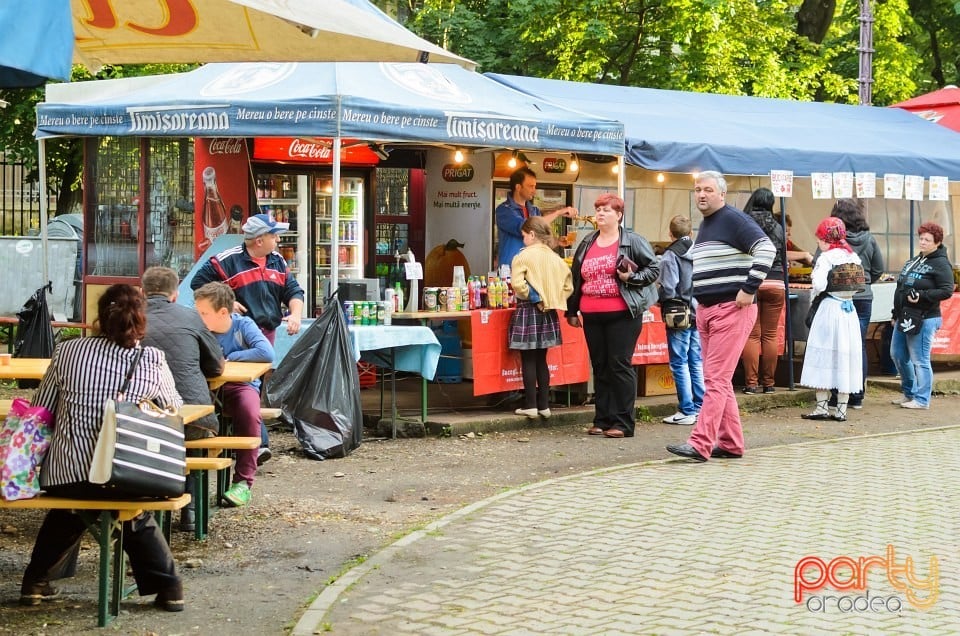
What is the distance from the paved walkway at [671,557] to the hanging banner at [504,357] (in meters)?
2.33

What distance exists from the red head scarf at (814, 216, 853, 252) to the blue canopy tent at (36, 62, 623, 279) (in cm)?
200

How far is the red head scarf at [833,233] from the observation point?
39.5 ft

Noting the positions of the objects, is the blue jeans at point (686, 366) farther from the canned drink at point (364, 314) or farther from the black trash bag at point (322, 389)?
the black trash bag at point (322, 389)

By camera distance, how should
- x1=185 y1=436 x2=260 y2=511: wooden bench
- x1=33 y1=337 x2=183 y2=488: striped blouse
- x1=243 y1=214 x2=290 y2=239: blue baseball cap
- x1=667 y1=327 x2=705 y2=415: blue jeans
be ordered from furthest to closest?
x1=667 y1=327 x2=705 y2=415: blue jeans
x1=243 y1=214 x2=290 y2=239: blue baseball cap
x1=185 y1=436 x2=260 y2=511: wooden bench
x1=33 y1=337 x2=183 y2=488: striped blouse

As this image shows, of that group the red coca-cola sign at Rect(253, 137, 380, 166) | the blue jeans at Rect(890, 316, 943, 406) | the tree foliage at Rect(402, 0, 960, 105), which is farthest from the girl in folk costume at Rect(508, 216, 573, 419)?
the tree foliage at Rect(402, 0, 960, 105)

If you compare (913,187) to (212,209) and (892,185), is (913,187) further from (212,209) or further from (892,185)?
(212,209)

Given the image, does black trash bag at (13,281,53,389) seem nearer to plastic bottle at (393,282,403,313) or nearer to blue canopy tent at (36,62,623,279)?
blue canopy tent at (36,62,623,279)

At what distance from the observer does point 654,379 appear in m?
12.9

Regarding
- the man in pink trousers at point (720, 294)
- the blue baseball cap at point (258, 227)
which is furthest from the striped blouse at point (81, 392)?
the man in pink trousers at point (720, 294)

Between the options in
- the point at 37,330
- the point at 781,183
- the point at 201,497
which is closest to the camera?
the point at 201,497

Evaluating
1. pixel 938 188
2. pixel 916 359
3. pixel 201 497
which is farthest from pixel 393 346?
pixel 938 188

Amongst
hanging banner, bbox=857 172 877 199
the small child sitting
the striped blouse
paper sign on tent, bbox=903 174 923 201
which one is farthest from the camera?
paper sign on tent, bbox=903 174 923 201

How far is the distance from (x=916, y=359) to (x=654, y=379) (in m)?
2.75

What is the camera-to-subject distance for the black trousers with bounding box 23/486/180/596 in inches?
226
